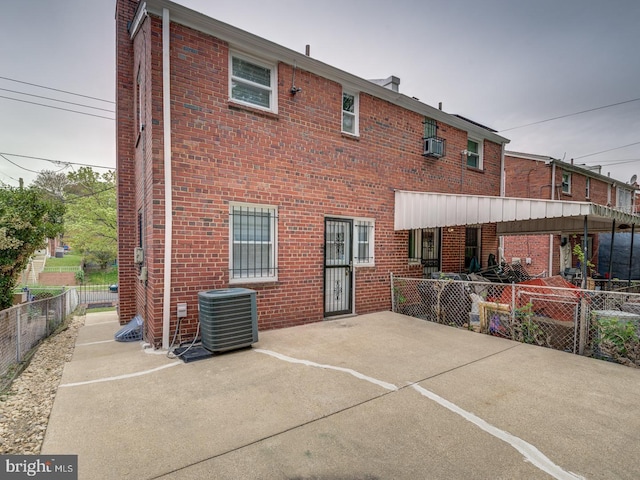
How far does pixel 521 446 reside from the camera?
242 centimetres

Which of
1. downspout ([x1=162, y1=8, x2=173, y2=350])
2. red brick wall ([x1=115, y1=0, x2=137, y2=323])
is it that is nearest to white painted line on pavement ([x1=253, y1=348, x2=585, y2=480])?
downspout ([x1=162, y1=8, x2=173, y2=350])

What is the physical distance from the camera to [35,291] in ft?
36.9

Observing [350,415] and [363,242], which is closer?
[350,415]

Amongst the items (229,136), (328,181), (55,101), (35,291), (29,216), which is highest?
(55,101)

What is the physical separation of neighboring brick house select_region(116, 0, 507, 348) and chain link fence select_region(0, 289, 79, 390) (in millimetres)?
1422

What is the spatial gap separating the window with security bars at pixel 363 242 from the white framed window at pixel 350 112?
7.62 feet

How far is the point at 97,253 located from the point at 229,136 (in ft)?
86.3

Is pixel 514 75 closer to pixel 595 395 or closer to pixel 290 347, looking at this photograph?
pixel 595 395

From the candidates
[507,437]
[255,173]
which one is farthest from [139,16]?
[507,437]

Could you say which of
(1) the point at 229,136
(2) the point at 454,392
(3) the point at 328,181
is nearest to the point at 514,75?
(3) the point at 328,181

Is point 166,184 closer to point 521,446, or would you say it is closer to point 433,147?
point 521,446

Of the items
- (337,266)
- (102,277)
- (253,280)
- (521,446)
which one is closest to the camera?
(521,446)

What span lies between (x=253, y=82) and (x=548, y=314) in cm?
740

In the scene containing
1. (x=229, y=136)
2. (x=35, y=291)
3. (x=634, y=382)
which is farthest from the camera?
(x=35, y=291)
